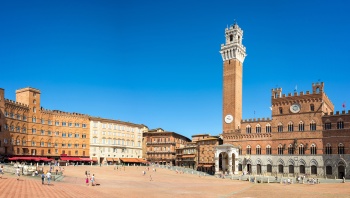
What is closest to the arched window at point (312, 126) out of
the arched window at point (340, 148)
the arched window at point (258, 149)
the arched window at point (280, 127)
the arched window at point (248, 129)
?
the arched window at point (340, 148)

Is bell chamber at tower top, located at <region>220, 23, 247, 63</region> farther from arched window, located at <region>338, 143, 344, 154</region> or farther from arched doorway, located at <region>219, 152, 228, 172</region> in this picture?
arched window, located at <region>338, 143, 344, 154</region>

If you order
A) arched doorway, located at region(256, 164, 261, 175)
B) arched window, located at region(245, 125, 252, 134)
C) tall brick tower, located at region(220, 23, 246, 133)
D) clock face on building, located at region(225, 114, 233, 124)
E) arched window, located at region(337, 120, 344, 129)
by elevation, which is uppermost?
tall brick tower, located at region(220, 23, 246, 133)

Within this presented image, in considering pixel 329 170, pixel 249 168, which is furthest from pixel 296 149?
pixel 249 168

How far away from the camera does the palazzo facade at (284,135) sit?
7706 centimetres

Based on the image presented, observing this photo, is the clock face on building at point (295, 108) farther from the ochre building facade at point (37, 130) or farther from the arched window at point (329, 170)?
the ochre building facade at point (37, 130)

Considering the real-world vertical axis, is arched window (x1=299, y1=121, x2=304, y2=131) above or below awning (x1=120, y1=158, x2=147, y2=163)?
above

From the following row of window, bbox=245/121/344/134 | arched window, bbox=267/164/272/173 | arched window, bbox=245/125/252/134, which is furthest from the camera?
arched window, bbox=245/125/252/134

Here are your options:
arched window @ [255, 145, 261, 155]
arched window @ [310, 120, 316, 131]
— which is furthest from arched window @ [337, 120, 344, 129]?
arched window @ [255, 145, 261, 155]

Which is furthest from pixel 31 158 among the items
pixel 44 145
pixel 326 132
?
pixel 326 132

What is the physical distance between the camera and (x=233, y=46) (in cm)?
9844

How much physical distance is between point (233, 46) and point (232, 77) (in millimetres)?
8485

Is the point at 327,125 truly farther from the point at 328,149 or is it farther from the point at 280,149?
the point at 280,149

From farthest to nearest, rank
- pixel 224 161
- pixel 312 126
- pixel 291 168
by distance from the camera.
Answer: pixel 224 161, pixel 291 168, pixel 312 126

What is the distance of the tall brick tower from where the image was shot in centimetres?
9562
